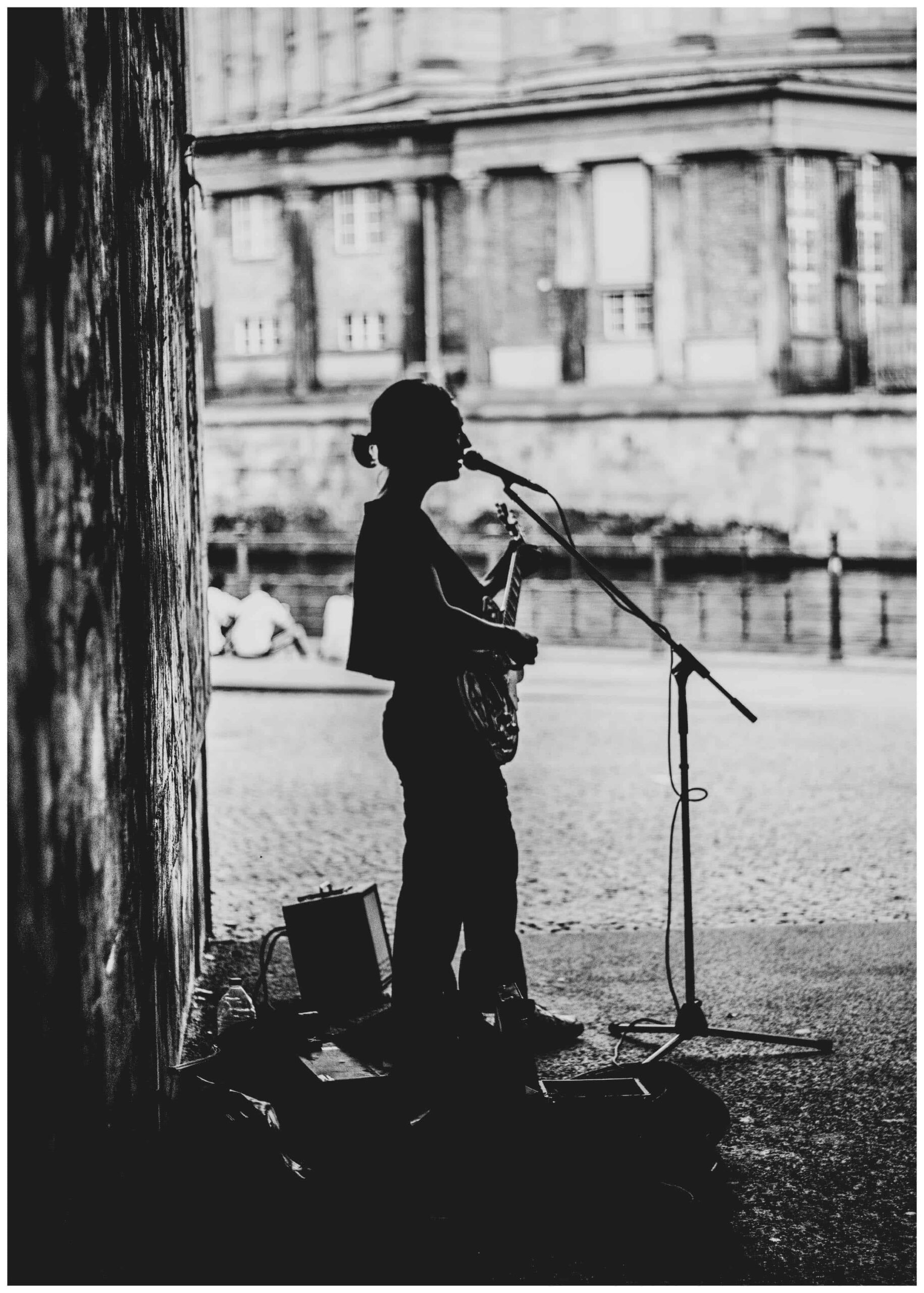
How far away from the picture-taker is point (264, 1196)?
127 inches

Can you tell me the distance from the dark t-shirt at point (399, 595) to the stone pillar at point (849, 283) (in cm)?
2838

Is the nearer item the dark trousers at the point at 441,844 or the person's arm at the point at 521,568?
the dark trousers at the point at 441,844

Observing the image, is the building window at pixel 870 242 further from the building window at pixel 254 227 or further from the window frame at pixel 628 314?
the building window at pixel 254 227

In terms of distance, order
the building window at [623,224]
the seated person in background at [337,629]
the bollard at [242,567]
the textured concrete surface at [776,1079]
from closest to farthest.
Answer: the textured concrete surface at [776,1079]
the seated person in background at [337,629]
the bollard at [242,567]
the building window at [623,224]

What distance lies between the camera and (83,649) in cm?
232

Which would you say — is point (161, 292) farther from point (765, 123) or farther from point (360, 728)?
point (765, 123)

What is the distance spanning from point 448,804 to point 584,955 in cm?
215

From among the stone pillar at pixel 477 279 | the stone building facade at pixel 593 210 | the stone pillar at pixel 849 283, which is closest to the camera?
the stone building facade at pixel 593 210

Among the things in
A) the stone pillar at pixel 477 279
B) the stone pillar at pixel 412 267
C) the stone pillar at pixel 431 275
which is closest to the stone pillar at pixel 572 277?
the stone pillar at pixel 477 279

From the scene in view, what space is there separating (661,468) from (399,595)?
25742mm

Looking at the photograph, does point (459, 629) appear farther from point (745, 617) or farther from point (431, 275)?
point (431, 275)

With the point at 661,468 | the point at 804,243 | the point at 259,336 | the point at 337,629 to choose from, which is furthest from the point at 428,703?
the point at 259,336

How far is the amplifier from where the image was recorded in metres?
4.86

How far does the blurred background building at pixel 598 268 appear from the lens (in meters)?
28.5
